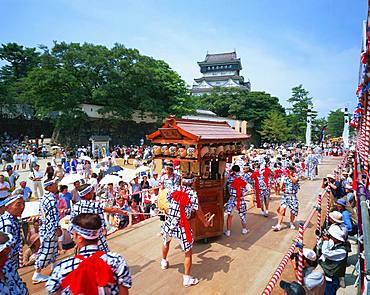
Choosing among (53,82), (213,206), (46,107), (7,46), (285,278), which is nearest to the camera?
(285,278)

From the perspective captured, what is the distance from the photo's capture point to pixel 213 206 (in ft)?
16.8

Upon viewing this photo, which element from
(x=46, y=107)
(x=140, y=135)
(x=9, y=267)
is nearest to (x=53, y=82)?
(x=46, y=107)

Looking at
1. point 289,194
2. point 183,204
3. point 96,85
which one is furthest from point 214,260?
point 96,85

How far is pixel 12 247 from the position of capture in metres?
2.50

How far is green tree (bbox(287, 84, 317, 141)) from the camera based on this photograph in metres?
44.3

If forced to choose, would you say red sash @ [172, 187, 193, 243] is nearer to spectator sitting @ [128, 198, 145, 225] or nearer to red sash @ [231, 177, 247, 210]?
red sash @ [231, 177, 247, 210]

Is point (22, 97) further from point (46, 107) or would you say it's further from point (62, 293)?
point (62, 293)

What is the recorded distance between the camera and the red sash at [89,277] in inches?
64.0

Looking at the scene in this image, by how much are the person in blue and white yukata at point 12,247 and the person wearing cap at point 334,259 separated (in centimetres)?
394

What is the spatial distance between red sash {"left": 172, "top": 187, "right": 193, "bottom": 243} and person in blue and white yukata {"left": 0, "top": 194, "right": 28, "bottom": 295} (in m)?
2.12

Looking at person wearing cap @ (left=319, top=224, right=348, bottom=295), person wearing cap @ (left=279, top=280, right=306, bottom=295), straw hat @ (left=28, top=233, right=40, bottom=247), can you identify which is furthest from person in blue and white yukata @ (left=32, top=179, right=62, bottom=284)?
person wearing cap @ (left=319, top=224, right=348, bottom=295)

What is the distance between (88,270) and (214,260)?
3.32 meters

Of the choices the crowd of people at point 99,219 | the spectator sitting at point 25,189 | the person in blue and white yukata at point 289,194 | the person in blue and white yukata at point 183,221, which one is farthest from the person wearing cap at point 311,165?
the spectator sitting at point 25,189

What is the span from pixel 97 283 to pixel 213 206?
370cm
